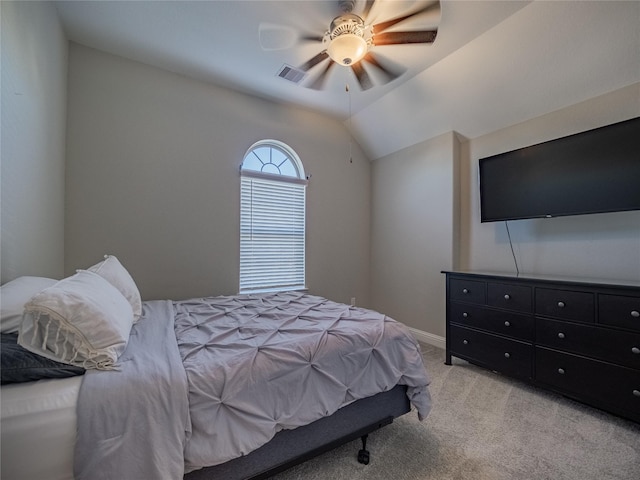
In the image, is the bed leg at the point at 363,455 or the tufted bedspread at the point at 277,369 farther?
the bed leg at the point at 363,455

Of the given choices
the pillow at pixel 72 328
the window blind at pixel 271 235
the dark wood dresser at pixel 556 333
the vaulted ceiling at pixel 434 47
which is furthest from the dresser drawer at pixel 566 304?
the pillow at pixel 72 328

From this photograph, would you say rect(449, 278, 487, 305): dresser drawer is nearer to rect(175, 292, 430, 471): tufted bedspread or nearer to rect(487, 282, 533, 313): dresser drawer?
rect(487, 282, 533, 313): dresser drawer

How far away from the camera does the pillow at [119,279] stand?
1.70 meters

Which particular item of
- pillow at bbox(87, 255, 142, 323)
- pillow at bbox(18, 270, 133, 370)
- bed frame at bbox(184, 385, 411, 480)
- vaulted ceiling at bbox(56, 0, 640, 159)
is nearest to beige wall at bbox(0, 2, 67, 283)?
pillow at bbox(87, 255, 142, 323)

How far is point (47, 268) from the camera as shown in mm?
2012

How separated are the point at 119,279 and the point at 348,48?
2.05 metres

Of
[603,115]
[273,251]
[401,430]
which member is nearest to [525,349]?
[401,430]

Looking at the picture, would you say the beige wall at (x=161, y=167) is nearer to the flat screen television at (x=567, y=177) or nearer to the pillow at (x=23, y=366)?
the pillow at (x=23, y=366)

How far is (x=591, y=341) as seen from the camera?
6.39ft

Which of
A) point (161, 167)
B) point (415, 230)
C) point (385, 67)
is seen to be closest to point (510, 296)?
point (415, 230)

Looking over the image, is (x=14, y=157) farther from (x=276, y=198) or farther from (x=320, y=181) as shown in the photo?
(x=320, y=181)

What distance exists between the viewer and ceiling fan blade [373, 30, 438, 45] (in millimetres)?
1747

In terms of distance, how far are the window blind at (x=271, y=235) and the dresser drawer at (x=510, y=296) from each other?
82.8 inches

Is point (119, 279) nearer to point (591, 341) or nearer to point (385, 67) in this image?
point (385, 67)
